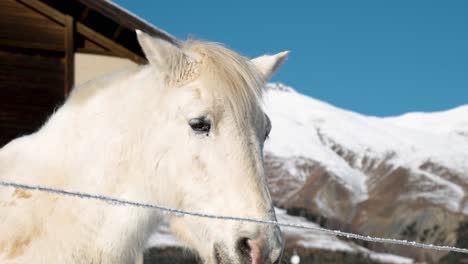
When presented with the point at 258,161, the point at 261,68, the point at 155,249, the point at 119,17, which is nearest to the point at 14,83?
the point at 119,17

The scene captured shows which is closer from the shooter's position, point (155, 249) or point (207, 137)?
point (207, 137)

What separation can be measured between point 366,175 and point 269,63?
200ft

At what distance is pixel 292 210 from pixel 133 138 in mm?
23973

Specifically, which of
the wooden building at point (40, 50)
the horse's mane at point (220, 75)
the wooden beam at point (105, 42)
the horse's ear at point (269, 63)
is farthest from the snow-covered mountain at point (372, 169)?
the horse's mane at point (220, 75)

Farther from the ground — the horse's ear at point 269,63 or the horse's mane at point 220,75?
the horse's ear at point 269,63

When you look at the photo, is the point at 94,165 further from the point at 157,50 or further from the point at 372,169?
the point at 372,169

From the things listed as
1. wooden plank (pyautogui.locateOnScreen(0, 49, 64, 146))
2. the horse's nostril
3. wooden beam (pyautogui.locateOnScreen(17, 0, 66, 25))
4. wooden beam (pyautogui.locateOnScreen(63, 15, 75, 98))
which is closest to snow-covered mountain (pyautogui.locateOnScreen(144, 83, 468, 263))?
wooden plank (pyautogui.locateOnScreen(0, 49, 64, 146))

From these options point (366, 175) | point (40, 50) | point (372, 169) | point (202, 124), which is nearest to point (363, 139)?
point (372, 169)

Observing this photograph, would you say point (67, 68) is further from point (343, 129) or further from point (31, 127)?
point (343, 129)

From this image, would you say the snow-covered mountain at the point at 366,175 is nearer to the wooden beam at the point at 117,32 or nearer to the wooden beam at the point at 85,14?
the wooden beam at the point at 117,32

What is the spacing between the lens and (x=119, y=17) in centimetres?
789

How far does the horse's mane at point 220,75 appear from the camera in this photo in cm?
249

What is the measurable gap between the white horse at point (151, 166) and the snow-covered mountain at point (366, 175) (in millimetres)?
10460

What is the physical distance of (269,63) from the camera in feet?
9.97
